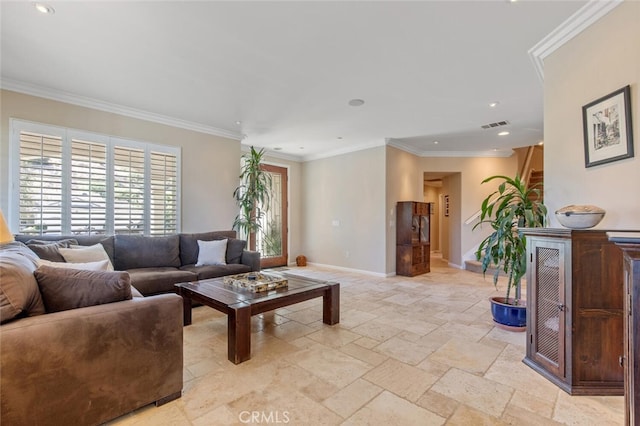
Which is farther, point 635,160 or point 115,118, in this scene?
point 115,118

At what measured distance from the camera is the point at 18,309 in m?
1.38

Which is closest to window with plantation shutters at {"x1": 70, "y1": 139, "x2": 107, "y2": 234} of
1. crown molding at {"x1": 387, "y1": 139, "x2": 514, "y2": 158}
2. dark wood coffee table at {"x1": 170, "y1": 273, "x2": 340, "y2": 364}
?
dark wood coffee table at {"x1": 170, "y1": 273, "x2": 340, "y2": 364}

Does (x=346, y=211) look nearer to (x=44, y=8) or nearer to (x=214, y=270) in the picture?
(x=214, y=270)

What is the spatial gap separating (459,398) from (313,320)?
172cm

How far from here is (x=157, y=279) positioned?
3326mm

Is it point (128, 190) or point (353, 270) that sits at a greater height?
point (128, 190)

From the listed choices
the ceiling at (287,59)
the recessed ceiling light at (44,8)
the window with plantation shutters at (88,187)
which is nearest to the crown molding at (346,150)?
the ceiling at (287,59)

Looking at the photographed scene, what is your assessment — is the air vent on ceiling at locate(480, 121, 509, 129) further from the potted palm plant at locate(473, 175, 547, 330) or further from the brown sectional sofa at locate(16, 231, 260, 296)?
the brown sectional sofa at locate(16, 231, 260, 296)

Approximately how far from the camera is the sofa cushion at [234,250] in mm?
4430

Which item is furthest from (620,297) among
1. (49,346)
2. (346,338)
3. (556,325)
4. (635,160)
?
(49,346)

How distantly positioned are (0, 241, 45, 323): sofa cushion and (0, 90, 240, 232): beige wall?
272 cm

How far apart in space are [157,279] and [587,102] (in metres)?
4.46

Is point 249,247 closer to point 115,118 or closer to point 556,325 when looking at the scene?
point 115,118

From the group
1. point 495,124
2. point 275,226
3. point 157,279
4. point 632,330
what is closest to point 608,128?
point 632,330
